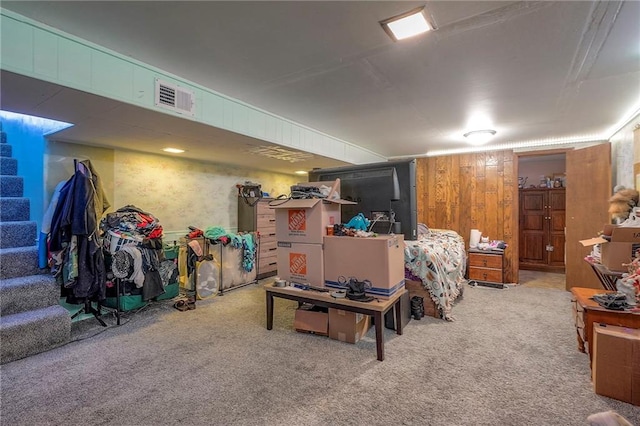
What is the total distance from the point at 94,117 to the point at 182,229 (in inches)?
88.4

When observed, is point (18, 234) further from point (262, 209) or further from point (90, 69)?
point (262, 209)

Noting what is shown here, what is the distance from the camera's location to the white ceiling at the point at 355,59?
5.41 ft

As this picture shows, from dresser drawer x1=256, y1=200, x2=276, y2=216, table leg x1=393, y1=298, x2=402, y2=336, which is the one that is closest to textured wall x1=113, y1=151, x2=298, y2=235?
dresser drawer x1=256, y1=200, x2=276, y2=216

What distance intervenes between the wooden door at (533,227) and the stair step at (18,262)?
724 cm

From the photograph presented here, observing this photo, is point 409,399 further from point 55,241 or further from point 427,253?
point 55,241

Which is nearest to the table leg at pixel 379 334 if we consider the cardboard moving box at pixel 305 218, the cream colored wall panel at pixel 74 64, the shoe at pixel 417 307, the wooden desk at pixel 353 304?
the wooden desk at pixel 353 304

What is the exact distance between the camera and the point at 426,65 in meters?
2.28

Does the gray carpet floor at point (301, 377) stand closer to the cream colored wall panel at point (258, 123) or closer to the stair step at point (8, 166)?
the cream colored wall panel at point (258, 123)

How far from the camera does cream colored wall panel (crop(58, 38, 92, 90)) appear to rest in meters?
1.83

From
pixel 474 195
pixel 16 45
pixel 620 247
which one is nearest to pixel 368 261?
pixel 620 247

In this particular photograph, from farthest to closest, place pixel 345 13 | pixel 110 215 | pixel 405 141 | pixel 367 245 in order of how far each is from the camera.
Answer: pixel 405 141, pixel 110 215, pixel 367 245, pixel 345 13

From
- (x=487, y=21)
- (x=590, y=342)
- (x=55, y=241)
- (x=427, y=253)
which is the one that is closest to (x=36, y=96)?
(x=55, y=241)

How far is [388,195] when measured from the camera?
2.59 meters

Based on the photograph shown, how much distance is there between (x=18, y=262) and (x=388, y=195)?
3550 millimetres
